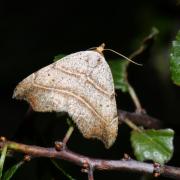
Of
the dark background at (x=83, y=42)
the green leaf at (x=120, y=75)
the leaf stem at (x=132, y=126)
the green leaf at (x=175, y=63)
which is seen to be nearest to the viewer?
the green leaf at (x=175, y=63)

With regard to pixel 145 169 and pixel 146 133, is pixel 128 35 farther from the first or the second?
pixel 145 169

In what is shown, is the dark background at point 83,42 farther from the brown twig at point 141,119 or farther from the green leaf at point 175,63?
the green leaf at point 175,63

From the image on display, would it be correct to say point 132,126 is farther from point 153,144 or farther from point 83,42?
point 83,42

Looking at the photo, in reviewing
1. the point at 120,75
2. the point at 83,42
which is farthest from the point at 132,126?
the point at 83,42

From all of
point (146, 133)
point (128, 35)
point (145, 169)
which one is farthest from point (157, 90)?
point (145, 169)

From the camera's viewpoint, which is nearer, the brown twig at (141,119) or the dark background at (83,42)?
the brown twig at (141,119)

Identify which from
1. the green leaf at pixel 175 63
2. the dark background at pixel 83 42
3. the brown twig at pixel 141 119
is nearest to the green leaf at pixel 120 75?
the brown twig at pixel 141 119
